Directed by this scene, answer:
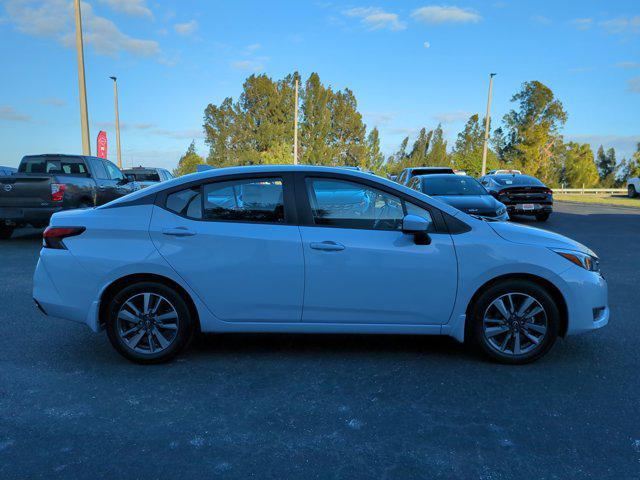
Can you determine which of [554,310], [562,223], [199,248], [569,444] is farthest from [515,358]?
[562,223]

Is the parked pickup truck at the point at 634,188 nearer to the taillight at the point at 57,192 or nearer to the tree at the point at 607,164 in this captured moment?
the taillight at the point at 57,192

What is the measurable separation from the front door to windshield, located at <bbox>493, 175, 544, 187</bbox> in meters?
14.0

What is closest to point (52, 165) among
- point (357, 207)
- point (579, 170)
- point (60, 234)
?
point (60, 234)

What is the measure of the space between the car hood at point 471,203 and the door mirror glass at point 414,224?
6419 millimetres

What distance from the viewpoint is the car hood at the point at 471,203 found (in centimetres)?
1008

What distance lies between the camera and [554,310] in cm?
390

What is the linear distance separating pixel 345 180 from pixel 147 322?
1.93m

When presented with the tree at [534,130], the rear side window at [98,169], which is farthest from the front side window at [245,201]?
the tree at [534,130]

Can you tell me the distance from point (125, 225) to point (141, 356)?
3.39 feet

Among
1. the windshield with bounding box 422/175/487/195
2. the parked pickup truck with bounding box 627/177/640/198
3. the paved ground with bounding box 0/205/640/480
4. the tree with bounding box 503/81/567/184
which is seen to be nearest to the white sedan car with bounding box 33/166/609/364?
the paved ground with bounding box 0/205/640/480

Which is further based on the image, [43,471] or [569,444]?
[569,444]

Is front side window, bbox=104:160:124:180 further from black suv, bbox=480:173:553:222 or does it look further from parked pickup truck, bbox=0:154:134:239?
black suv, bbox=480:173:553:222

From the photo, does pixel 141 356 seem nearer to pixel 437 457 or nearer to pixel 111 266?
pixel 111 266

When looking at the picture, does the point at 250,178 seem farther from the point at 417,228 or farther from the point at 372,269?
the point at 417,228
